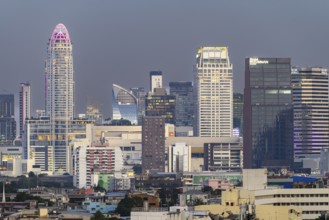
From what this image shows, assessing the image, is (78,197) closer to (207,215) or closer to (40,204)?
(40,204)

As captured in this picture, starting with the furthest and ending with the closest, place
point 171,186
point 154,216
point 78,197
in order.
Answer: point 171,186
point 78,197
point 154,216

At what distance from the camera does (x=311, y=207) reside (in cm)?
8862

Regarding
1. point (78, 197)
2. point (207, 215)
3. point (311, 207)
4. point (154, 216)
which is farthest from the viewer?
point (78, 197)

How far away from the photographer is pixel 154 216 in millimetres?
70875

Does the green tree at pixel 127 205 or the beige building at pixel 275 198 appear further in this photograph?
the green tree at pixel 127 205

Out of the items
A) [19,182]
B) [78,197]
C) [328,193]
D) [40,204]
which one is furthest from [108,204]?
[19,182]

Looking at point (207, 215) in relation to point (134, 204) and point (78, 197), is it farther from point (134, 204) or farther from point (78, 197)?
point (78, 197)

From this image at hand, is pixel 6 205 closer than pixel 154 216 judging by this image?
No

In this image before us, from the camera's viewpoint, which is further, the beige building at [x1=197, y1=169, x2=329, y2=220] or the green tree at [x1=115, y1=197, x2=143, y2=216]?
the green tree at [x1=115, y1=197, x2=143, y2=216]

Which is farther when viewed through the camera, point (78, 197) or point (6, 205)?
point (78, 197)

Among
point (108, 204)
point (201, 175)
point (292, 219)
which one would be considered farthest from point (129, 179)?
point (292, 219)

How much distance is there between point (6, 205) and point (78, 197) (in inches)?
1243

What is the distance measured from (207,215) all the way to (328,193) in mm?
25476

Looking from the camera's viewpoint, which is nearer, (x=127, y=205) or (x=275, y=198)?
(x=275, y=198)
